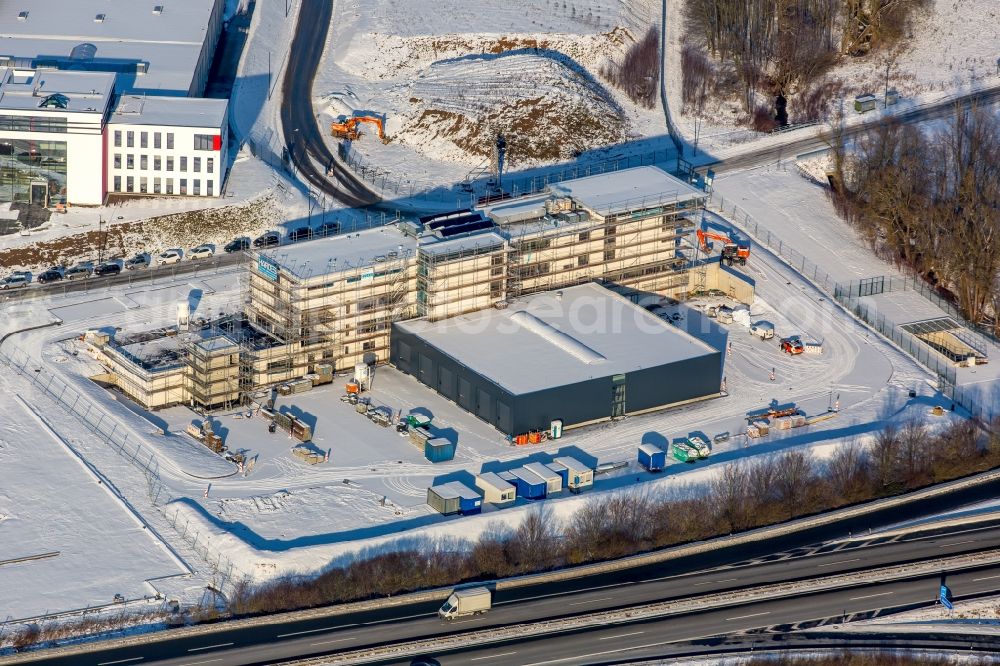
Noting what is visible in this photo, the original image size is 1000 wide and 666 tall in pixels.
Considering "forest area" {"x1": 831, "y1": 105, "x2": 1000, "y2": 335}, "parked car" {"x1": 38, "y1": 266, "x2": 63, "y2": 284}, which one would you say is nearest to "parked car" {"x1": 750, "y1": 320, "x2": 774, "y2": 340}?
"forest area" {"x1": 831, "y1": 105, "x2": 1000, "y2": 335}

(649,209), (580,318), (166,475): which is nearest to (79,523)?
(166,475)

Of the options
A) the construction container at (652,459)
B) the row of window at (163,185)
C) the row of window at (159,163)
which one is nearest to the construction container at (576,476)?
the construction container at (652,459)

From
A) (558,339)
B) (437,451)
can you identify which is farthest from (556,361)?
(437,451)

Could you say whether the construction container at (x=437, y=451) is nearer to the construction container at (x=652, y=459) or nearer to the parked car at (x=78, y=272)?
the construction container at (x=652, y=459)

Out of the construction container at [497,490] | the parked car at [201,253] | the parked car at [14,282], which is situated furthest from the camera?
the parked car at [201,253]

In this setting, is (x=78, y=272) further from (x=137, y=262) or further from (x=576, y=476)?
(x=576, y=476)

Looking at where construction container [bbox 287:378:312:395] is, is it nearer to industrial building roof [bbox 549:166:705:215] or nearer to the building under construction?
the building under construction
